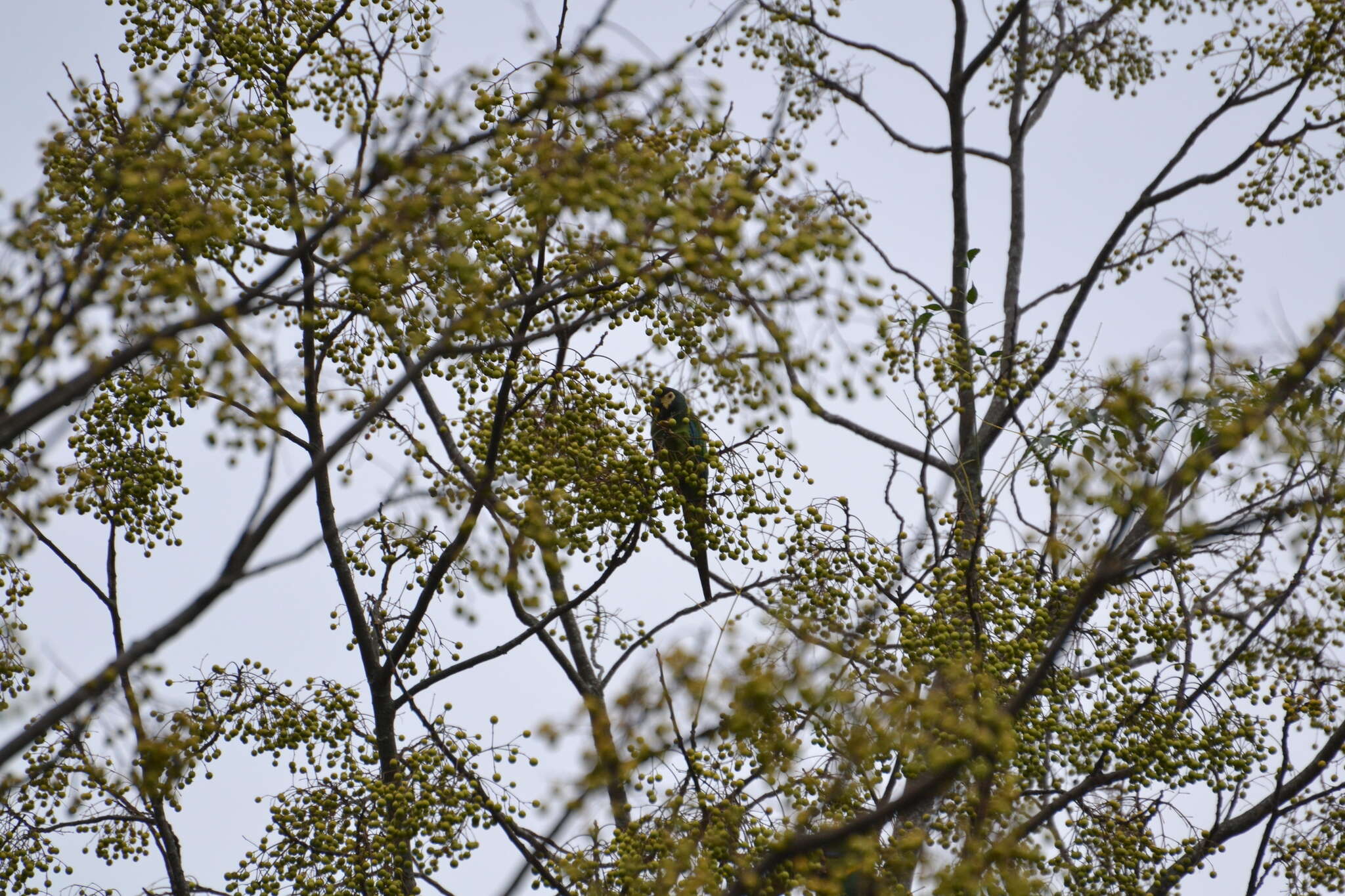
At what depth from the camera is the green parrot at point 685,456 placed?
520 centimetres

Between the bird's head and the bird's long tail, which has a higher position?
the bird's head

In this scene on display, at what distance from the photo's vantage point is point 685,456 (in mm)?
5430

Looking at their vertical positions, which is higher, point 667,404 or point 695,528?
point 667,404

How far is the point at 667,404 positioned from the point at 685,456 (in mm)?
270

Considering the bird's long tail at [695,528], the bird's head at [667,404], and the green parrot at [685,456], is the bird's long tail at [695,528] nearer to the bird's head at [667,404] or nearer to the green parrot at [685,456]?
the green parrot at [685,456]

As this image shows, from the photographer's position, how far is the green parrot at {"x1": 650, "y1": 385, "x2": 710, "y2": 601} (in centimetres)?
520

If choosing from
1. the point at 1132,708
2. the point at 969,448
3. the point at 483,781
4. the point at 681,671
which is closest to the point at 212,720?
the point at 483,781

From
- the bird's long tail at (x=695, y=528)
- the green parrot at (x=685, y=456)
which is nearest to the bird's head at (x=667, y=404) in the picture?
the green parrot at (x=685, y=456)

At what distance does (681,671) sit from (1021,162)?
1001cm

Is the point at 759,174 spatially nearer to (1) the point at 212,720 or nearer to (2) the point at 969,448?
(1) the point at 212,720

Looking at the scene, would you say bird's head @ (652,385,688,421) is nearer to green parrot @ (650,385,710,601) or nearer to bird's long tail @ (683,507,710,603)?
green parrot @ (650,385,710,601)

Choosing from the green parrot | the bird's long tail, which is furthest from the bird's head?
the bird's long tail

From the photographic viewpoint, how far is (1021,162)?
11586 millimetres

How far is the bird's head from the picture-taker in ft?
17.7
